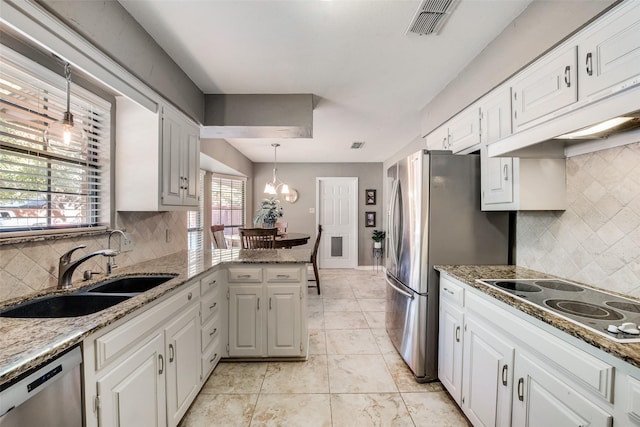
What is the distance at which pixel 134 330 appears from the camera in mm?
1190

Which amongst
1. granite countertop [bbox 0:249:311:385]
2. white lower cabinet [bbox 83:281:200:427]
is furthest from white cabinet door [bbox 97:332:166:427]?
granite countertop [bbox 0:249:311:385]

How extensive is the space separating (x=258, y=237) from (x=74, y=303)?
204 cm

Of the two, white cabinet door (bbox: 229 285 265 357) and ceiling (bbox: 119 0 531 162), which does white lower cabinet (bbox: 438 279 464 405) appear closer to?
white cabinet door (bbox: 229 285 265 357)

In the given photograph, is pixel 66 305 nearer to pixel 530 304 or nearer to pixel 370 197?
pixel 530 304

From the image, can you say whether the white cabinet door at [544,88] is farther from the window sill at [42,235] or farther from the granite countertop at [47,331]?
the window sill at [42,235]

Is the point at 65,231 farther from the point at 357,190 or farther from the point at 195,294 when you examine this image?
the point at 357,190

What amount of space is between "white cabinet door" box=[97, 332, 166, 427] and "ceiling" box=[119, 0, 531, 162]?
5.91 ft

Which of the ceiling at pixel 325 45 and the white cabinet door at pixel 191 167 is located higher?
the ceiling at pixel 325 45

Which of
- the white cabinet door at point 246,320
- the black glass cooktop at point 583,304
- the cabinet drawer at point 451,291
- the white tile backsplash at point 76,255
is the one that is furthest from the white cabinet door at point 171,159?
the black glass cooktop at point 583,304

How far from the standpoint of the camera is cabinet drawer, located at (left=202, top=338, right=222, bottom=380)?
194 centimetres

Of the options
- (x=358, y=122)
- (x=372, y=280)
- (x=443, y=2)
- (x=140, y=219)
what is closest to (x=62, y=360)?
(x=140, y=219)

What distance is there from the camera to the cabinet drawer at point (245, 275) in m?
2.26

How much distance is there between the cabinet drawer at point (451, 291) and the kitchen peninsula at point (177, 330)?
1.09 meters

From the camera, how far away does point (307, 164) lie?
6.01 metres
